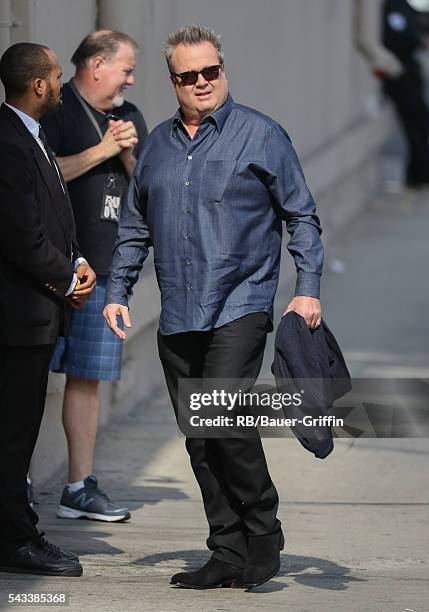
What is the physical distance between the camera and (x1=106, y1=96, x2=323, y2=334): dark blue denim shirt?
5.04 metres

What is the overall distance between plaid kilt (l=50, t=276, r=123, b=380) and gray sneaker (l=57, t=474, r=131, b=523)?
45 centimetres

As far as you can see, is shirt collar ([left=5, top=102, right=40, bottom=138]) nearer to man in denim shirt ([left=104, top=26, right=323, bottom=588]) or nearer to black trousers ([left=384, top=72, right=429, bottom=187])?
man in denim shirt ([left=104, top=26, right=323, bottom=588])

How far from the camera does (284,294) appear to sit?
11234 mm

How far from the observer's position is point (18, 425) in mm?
5223

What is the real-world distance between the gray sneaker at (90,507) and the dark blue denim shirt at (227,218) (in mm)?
1294

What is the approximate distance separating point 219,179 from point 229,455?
88 centimetres

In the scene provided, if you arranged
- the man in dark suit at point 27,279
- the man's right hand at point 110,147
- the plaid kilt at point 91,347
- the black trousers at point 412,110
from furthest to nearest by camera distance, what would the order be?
the black trousers at point 412,110
the plaid kilt at point 91,347
the man's right hand at point 110,147
the man in dark suit at point 27,279

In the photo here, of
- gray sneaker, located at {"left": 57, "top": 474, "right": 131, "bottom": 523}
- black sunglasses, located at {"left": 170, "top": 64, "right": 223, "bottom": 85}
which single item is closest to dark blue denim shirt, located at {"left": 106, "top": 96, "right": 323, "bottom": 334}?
black sunglasses, located at {"left": 170, "top": 64, "right": 223, "bottom": 85}

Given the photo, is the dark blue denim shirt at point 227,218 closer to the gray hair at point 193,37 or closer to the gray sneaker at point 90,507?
the gray hair at point 193,37

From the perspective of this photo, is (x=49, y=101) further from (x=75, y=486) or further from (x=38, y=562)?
(x=75, y=486)

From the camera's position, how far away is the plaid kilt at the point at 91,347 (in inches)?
243

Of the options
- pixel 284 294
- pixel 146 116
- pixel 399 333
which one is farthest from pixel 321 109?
pixel 146 116

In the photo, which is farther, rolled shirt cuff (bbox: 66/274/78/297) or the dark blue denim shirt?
rolled shirt cuff (bbox: 66/274/78/297)

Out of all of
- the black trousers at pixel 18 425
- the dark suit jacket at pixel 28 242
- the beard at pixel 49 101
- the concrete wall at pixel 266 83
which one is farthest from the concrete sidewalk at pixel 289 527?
the beard at pixel 49 101
